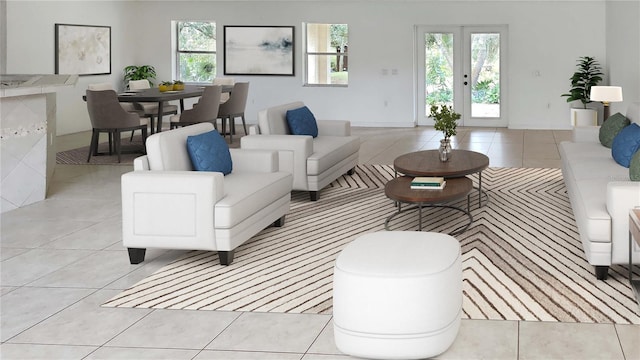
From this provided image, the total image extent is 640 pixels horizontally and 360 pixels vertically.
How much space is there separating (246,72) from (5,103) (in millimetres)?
8660

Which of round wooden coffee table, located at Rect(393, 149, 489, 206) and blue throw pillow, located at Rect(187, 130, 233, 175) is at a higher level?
blue throw pillow, located at Rect(187, 130, 233, 175)

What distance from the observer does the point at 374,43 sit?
14398 millimetres

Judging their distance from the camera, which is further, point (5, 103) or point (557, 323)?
point (5, 103)

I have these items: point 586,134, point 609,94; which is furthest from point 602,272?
point 609,94

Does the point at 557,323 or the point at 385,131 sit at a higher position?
the point at 385,131

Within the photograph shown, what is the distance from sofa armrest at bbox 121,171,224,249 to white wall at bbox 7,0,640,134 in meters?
8.30

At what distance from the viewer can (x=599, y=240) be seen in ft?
14.0

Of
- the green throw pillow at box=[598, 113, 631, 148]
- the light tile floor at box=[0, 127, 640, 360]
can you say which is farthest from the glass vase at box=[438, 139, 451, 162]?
the light tile floor at box=[0, 127, 640, 360]

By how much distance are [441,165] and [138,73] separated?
938 cm

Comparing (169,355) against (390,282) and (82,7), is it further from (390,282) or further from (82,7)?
(82,7)

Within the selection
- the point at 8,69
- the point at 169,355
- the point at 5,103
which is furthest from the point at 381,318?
the point at 8,69

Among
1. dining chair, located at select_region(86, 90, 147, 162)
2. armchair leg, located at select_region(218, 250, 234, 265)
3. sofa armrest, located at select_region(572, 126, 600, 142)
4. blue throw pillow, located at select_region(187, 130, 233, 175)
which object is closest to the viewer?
armchair leg, located at select_region(218, 250, 234, 265)

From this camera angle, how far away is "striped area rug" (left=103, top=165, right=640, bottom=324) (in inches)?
159

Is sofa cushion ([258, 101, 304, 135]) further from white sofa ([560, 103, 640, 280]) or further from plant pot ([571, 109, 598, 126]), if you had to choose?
plant pot ([571, 109, 598, 126])
